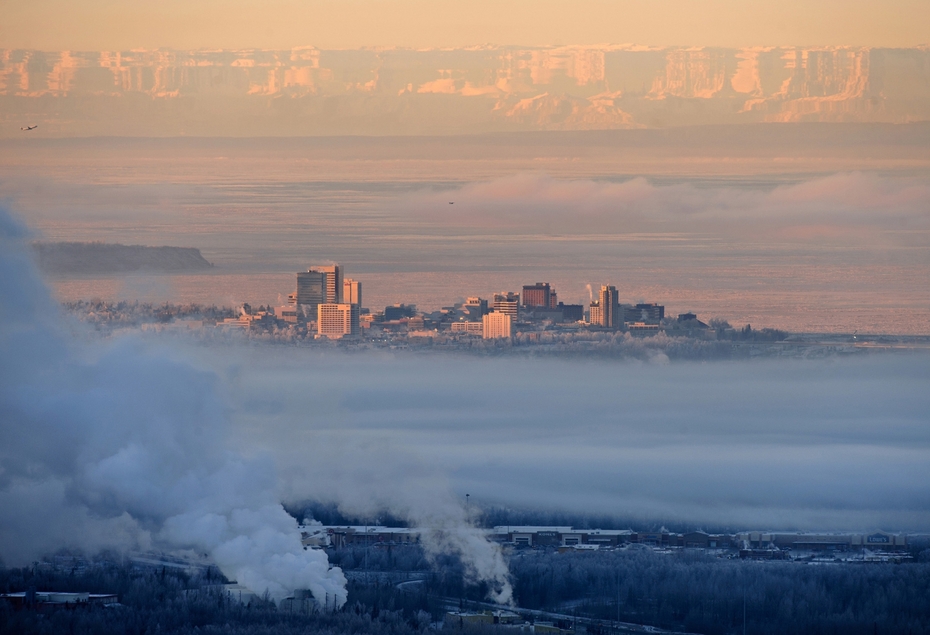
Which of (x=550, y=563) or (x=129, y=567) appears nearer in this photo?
(x=129, y=567)

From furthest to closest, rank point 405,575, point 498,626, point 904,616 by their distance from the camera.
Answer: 1. point 405,575
2. point 904,616
3. point 498,626

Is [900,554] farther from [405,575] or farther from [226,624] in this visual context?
[226,624]

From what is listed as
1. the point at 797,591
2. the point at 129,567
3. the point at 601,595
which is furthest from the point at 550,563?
the point at 129,567

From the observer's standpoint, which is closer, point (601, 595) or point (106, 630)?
point (106, 630)

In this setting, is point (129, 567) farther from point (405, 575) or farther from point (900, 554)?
point (900, 554)

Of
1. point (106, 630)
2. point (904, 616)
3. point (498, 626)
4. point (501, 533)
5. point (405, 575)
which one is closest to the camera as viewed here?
point (106, 630)

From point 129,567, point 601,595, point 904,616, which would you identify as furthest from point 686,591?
point 129,567
